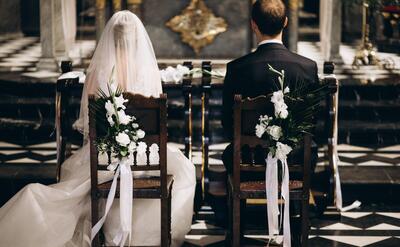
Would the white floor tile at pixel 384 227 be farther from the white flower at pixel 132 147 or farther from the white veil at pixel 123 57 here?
the white flower at pixel 132 147

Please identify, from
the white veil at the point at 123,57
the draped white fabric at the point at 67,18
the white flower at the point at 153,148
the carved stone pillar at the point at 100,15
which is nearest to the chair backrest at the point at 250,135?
the white flower at the point at 153,148

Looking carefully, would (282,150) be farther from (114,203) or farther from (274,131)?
(114,203)

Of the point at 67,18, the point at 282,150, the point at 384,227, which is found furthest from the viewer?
the point at 67,18

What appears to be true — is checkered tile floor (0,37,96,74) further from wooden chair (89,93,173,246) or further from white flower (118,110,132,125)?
white flower (118,110,132,125)

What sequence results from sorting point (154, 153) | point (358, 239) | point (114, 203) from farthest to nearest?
point (358, 239)
point (114, 203)
point (154, 153)

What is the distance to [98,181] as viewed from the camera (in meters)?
5.29

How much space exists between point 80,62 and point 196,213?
5.49 m

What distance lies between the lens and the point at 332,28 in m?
10.8

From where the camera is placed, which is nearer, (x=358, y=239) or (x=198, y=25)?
(x=358, y=239)

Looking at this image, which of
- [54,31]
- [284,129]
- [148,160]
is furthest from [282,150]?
[54,31]

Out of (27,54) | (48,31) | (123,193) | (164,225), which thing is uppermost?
(48,31)

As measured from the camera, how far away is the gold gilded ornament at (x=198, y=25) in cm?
1057

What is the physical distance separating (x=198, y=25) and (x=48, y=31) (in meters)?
2.02

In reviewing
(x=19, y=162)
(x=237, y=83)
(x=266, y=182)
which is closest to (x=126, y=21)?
(x=237, y=83)
